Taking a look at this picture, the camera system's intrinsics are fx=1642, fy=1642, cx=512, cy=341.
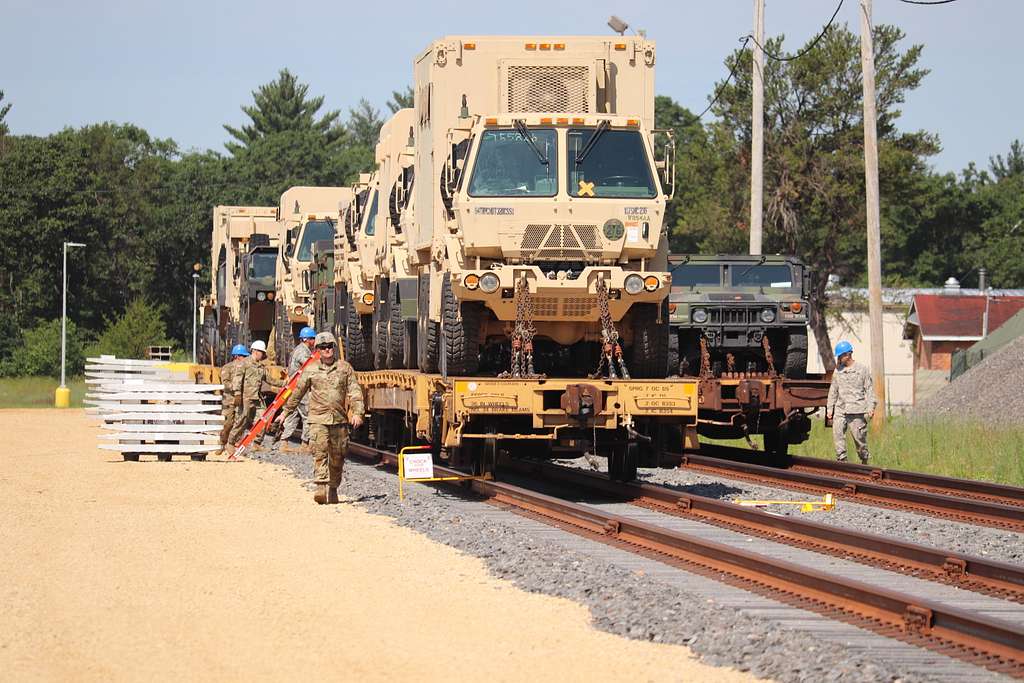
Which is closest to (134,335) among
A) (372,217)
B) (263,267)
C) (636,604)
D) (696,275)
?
(263,267)

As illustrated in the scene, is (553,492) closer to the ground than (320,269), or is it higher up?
closer to the ground

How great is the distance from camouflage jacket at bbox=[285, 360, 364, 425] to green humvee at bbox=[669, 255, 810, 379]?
7.63m

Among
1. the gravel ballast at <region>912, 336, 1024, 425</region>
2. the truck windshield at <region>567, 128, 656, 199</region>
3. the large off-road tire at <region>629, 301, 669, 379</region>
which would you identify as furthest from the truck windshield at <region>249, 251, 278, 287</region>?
the truck windshield at <region>567, 128, 656, 199</region>

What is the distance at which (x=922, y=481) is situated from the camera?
19578mm

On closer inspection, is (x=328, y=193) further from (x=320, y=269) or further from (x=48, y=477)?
(x=48, y=477)

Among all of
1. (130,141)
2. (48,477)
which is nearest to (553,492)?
(48,477)

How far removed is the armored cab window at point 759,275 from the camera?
25453mm

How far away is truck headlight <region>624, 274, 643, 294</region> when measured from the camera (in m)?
17.2

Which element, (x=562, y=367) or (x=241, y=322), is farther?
(x=241, y=322)

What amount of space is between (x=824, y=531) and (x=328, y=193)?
838 inches

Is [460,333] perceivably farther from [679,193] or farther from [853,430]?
[679,193]

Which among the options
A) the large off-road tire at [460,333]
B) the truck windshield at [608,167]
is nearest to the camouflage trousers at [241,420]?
the large off-road tire at [460,333]

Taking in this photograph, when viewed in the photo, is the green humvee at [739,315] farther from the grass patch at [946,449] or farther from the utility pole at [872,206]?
the utility pole at [872,206]

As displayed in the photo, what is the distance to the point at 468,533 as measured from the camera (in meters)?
14.7
